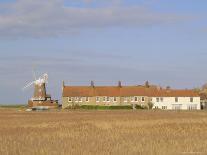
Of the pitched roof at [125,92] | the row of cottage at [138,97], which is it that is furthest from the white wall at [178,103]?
the pitched roof at [125,92]

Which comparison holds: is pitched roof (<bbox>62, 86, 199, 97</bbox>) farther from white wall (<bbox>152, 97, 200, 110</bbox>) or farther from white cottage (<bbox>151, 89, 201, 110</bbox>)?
white wall (<bbox>152, 97, 200, 110</bbox>)

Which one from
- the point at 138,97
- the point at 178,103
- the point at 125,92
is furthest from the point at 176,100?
the point at 125,92

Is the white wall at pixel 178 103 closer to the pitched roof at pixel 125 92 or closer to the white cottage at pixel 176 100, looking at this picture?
the white cottage at pixel 176 100

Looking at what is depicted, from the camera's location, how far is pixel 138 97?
131375 mm

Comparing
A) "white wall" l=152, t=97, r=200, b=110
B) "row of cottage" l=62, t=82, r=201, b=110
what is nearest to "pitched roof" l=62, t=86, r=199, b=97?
"row of cottage" l=62, t=82, r=201, b=110

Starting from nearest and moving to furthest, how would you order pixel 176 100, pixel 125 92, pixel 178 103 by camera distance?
pixel 176 100 < pixel 178 103 < pixel 125 92

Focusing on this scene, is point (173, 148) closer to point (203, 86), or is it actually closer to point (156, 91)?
point (156, 91)

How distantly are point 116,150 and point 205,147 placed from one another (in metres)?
4.39

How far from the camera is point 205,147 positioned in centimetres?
2753

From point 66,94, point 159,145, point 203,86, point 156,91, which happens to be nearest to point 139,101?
point 156,91

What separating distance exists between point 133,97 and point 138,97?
1.13 metres

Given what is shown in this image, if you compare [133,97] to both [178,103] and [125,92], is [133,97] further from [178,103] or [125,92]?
[178,103]

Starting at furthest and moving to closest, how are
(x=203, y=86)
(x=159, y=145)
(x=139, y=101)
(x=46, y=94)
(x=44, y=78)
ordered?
(x=203, y=86) → (x=44, y=78) → (x=46, y=94) → (x=139, y=101) → (x=159, y=145)

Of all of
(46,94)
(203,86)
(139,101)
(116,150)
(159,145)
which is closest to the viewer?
(116,150)
